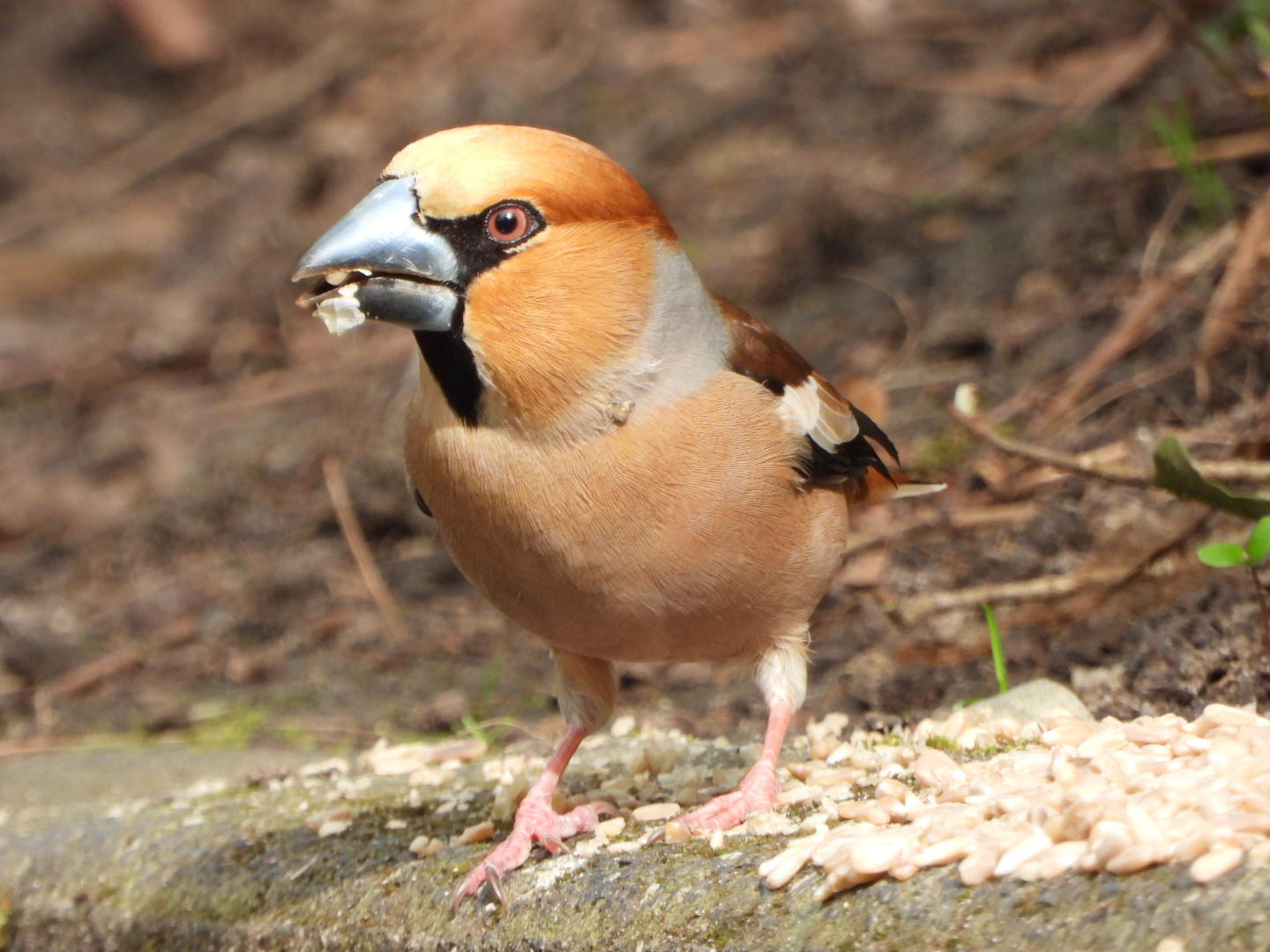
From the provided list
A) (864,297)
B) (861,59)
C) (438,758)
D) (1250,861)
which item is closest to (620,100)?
(861,59)

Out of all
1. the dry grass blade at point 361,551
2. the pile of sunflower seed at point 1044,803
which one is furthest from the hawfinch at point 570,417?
the dry grass blade at point 361,551

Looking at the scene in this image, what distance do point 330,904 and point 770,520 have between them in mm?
1315

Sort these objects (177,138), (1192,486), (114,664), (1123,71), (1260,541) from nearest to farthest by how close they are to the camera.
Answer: (1260,541), (1192,486), (114,664), (1123,71), (177,138)

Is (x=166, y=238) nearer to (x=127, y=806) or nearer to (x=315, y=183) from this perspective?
(x=315, y=183)

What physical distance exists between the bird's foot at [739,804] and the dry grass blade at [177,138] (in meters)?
8.07

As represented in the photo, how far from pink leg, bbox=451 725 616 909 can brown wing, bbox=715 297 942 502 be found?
93 centimetres

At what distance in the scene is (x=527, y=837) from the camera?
3.09 metres

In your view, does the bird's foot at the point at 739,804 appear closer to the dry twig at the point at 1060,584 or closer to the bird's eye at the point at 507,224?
the bird's eye at the point at 507,224

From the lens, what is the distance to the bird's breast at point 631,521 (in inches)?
116

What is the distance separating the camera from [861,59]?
29.0ft

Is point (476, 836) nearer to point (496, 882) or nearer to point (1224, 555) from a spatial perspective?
point (496, 882)

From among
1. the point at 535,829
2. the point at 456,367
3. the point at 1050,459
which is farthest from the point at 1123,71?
the point at 535,829

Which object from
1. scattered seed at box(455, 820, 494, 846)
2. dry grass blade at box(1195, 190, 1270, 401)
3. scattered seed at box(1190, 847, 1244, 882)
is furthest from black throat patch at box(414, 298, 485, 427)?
dry grass blade at box(1195, 190, 1270, 401)

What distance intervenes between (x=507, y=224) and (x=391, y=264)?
26 centimetres
